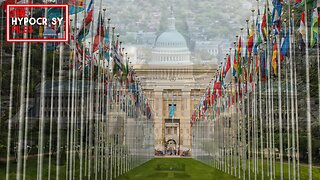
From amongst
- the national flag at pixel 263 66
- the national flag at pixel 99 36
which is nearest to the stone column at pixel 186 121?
the national flag at pixel 263 66

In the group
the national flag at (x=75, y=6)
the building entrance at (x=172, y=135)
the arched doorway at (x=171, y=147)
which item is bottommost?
the arched doorway at (x=171, y=147)

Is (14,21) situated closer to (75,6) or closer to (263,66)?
(75,6)

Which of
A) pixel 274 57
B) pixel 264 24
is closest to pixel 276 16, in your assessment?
pixel 264 24

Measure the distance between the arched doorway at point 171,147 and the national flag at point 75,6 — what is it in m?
23.2

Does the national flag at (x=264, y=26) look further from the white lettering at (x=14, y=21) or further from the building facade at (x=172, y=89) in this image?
the building facade at (x=172, y=89)

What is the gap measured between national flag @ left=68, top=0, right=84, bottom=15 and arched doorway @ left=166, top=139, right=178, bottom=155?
76.2 ft

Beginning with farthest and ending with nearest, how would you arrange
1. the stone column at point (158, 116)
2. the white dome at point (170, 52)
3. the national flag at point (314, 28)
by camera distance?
the stone column at point (158, 116)
the white dome at point (170, 52)
the national flag at point (314, 28)

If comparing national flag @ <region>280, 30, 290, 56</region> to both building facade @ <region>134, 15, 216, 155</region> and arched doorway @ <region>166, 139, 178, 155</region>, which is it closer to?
building facade @ <region>134, 15, 216, 155</region>

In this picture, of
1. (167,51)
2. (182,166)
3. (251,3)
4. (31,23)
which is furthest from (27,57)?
(167,51)

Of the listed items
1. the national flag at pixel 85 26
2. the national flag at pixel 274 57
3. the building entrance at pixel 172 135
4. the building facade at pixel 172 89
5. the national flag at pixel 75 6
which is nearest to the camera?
the national flag at pixel 75 6

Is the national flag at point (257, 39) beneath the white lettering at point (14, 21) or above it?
above

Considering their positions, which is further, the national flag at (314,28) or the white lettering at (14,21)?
the national flag at (314,28)

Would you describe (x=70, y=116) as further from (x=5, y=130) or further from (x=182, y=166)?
(x=182, y=166)

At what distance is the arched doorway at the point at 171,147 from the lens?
37.8 m
